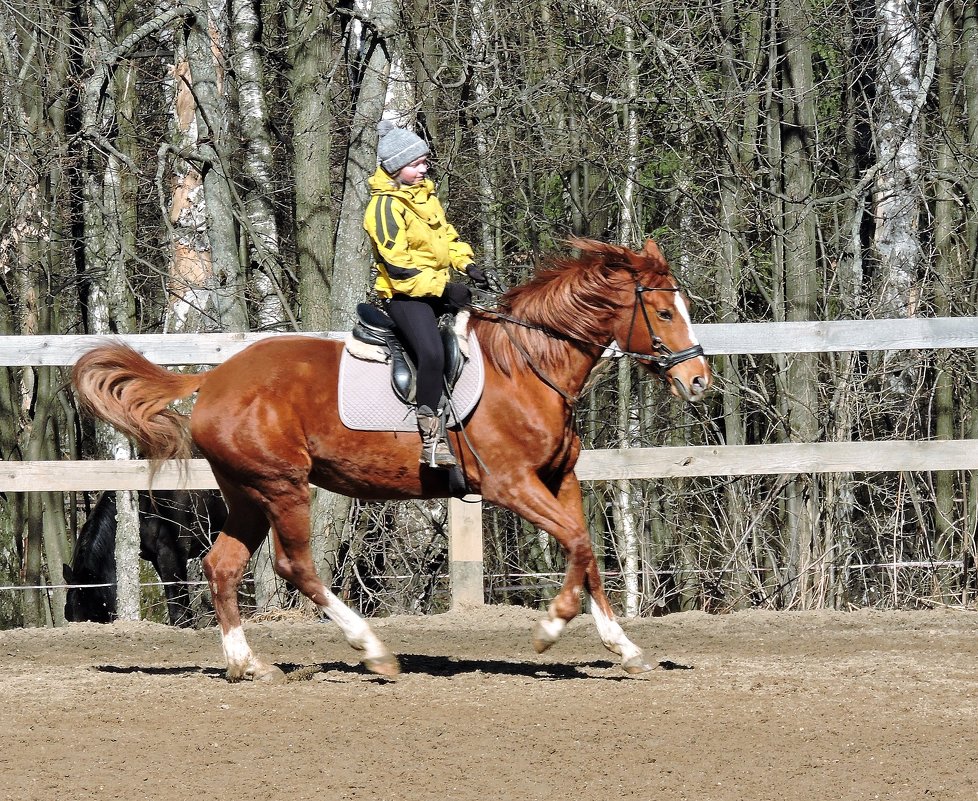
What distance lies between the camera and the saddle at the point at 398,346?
618 cm

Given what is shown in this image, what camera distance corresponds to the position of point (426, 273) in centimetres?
607

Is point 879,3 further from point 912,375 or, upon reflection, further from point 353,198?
point 353,198

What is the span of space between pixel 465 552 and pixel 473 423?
6.43 feet

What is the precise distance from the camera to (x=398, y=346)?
625cm

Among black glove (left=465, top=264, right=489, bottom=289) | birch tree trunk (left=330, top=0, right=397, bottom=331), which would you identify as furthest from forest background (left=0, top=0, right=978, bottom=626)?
black glove (left=465, top=264, right=489, bottom=289)

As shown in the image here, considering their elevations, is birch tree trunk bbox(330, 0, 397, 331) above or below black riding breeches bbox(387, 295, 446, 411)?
above

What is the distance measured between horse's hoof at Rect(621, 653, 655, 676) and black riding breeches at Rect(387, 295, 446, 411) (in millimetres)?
1560

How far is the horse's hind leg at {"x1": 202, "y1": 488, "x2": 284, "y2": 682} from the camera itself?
626 centimetres

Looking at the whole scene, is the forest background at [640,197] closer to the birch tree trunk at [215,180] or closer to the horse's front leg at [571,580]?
the birch tree trunk at [215,180]

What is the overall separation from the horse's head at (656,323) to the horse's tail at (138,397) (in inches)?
88.4

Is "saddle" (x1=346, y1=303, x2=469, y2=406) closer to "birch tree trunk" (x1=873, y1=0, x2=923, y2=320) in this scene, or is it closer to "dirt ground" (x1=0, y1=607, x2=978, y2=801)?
"dirt ground" (x1=0, y1=607, x2=978, y2=801)

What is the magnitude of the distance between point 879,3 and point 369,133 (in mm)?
4799

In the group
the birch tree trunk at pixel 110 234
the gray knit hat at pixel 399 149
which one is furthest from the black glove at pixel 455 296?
the birch tree trunk at pixel 110 234

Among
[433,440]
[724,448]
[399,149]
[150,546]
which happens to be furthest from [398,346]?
[150,546]
